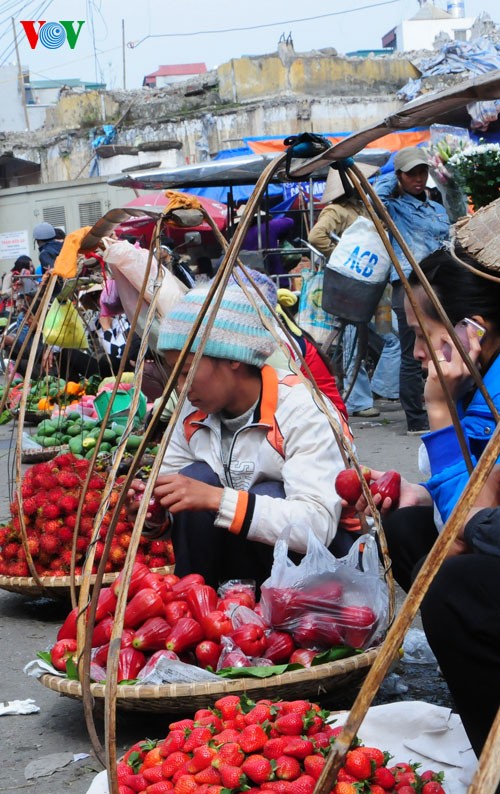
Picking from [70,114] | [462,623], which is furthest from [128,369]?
[70,114]

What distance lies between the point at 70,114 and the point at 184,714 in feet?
69.9

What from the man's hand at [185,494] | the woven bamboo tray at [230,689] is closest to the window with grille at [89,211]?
the man's hand at [185,494]

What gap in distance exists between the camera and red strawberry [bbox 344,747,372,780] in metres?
1.73

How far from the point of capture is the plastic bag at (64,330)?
18.0 feet

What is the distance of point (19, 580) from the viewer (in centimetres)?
341

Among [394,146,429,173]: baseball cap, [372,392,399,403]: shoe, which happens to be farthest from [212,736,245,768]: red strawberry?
[372,392,399,403]: shoe

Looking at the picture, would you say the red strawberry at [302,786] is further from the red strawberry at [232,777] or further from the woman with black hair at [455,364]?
the woman with black hair at [455,364]

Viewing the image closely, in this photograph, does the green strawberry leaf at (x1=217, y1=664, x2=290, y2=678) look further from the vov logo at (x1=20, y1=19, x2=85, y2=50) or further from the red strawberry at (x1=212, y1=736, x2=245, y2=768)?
the vov logo at (x1=20, y1=19, x2=85, y2=50)

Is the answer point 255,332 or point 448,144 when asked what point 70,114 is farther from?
point 255,332

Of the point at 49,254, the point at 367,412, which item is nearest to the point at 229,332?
the point at 367,412

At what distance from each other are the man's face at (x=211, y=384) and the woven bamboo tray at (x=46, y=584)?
77 cm

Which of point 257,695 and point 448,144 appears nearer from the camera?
point 257,695

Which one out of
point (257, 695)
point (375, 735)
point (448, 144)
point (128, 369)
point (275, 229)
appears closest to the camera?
point (375, 735)

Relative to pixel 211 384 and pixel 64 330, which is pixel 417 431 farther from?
pixel 211 384
